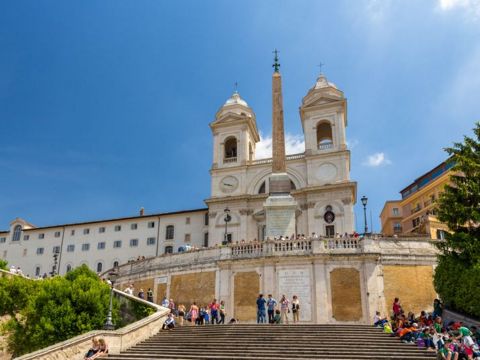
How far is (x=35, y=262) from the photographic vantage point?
5678 centimetres

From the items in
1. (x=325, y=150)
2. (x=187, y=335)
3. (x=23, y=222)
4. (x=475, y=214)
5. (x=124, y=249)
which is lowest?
(x=187, y=335)

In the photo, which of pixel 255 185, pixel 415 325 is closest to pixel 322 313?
pixel 415 325

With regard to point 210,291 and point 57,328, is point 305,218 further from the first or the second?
point 57,328

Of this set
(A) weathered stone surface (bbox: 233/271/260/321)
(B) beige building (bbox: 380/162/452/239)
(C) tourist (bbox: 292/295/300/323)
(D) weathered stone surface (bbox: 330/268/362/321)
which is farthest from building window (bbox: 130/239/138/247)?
(C) tourist (bbox: 292/295/300/323)

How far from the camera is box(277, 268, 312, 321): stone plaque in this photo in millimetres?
25234

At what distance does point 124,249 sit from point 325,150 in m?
24.4

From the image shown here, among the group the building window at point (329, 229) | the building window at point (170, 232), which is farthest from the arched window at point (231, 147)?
the building window at point (329, 229)

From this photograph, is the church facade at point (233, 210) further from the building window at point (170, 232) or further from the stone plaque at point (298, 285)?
the stone plaque at point (298, 285)

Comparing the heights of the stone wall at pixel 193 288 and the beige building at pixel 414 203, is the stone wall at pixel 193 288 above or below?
below

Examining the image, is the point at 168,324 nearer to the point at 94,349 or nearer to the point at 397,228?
the point at 94,349

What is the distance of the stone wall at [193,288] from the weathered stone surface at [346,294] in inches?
268

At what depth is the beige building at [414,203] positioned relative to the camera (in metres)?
58.7

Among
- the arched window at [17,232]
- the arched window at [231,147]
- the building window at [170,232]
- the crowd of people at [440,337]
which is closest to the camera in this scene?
the crowd of people at [440,337]

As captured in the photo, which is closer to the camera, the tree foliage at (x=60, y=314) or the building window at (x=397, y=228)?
the tree foliage at (x=60, y=314)
